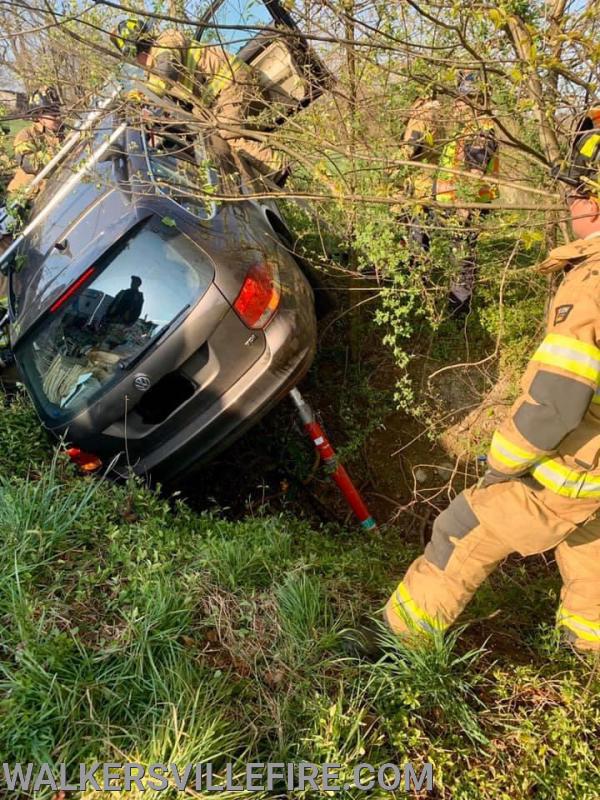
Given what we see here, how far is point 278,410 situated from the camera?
395cm

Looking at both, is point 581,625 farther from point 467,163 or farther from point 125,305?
point 125,305

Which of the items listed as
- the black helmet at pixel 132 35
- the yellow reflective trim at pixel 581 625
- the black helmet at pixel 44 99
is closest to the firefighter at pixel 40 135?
the black helmet at pixel 44 99

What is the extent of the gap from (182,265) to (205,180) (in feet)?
1.65

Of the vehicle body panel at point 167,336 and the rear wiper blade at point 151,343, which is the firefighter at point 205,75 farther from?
the rear wiper blade at point 151,343

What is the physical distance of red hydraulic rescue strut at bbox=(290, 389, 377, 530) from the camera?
10.7 ft

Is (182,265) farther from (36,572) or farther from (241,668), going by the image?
(241,668)

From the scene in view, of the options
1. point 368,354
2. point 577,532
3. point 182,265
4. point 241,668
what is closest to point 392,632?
point 241,668

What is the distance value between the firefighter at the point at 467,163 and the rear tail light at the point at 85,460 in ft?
7.54

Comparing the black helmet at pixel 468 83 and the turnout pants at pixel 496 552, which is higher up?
the black helmet at pixel 468 83

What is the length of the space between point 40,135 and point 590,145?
340cm

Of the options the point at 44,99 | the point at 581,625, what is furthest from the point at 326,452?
the point at 44,99

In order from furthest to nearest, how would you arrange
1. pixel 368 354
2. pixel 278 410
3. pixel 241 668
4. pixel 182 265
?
1. pixel 368 354
2. pixel 278 410
3. pixel 182 265
4. pixel 241 668

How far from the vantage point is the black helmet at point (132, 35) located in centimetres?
219

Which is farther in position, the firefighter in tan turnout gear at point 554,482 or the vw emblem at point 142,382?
the vw emblem at point 142,382
